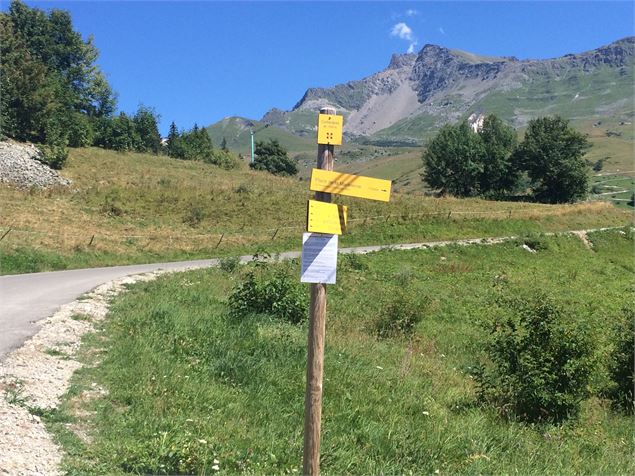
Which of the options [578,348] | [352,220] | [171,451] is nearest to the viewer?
[171,451]

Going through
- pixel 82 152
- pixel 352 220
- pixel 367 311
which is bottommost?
pixel 367 311

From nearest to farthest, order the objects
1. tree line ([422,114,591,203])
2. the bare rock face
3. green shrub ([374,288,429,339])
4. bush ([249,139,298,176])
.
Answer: green shrub ([374,288,429,339]) → the bare rock face → tree line ([422,114,591,203]) → bush ([249,139,298,176])

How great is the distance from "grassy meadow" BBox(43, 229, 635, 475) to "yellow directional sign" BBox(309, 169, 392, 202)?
2956mm

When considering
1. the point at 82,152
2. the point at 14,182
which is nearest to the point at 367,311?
the point at 14,182

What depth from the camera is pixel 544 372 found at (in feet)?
26.9

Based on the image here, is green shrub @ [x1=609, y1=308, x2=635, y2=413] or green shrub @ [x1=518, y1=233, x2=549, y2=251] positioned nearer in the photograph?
green shrub @ [x1=609, y1=308, x2=635, y2=413]

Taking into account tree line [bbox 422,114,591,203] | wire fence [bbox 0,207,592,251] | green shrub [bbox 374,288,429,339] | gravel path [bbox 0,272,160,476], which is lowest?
green shrub [bbox 374,288,429,339]

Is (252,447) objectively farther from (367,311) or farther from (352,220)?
(352,220)

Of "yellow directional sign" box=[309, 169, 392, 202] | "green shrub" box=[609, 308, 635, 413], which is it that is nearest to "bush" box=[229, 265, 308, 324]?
"green shrub" box=[609, 308, 635, 413]

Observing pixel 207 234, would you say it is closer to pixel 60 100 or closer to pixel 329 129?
pixel 329 129

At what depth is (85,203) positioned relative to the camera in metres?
36.6

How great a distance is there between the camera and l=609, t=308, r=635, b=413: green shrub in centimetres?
983

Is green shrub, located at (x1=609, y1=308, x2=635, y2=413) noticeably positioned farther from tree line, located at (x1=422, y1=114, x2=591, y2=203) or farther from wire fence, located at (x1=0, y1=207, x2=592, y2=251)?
tree line, located at (x1=422, y1=114, x2=591, y2=203)

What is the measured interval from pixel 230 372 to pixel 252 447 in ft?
7.26
